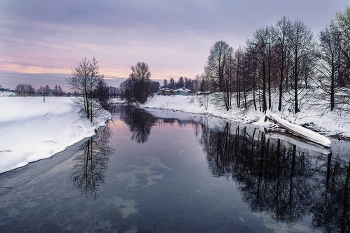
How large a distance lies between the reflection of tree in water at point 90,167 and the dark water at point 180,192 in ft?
0.14

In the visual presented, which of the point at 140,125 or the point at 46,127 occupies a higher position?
the point at 46,127

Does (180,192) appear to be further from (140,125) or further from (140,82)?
(140,82)

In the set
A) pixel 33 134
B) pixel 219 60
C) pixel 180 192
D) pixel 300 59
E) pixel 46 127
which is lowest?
pixel 180 192

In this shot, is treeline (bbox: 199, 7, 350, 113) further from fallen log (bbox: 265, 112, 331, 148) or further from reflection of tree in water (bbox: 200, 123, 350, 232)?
reflection of tree in water (bbox: 200, 123, 350, 232)

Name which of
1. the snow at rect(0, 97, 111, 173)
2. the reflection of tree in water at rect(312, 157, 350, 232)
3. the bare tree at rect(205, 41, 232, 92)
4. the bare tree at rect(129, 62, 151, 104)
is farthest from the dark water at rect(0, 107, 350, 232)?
the bare tree at rect(129, 62, 151, 104)

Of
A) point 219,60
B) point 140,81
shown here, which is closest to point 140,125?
point 219,60

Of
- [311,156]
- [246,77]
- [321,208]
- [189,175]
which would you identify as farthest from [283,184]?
[246,77]

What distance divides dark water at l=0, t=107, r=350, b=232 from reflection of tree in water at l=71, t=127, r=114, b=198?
4 cm

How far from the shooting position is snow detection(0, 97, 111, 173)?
10.1 meters

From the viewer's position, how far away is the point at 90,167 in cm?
966

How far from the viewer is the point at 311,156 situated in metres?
11.2

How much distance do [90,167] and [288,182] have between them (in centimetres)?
856

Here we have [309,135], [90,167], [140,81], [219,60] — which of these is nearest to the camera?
[90,167]

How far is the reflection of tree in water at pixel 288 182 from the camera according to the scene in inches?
224
